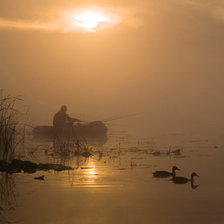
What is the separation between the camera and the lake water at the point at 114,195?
6.99 meters

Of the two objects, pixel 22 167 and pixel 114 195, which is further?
pixel 22 167

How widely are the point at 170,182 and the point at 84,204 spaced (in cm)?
270

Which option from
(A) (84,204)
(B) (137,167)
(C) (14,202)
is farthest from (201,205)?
(B) (137,167)

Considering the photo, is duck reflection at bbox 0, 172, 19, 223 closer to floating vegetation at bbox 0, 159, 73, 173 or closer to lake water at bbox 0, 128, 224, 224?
lake water at bbox 0, 128, 224, 224

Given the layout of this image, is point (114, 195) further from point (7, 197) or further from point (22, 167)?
point (22, 167)

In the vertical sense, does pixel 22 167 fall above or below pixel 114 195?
above

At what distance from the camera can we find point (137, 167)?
12.2m

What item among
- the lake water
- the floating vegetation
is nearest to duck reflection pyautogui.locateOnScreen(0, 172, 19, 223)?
the lake water

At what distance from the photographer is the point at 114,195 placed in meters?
8.52

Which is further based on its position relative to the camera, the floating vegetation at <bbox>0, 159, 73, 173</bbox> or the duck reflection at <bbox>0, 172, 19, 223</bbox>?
the floating vegetation at <bbox>0, 159, 73, 173</bbox>

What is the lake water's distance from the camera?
6.99 m

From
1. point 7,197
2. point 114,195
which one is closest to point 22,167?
point 7,197

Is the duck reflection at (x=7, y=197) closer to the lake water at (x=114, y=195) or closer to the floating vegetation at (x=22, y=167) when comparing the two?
the lake water at (x=114, y=195)

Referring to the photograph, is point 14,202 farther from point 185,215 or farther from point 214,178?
point 214,178
